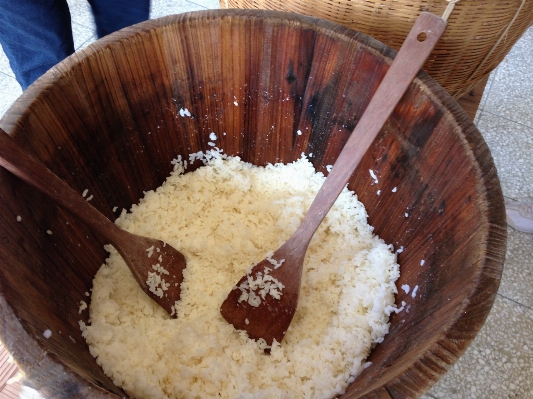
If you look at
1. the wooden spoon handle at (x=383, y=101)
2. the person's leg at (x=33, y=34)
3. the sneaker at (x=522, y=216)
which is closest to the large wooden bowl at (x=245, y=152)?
the wooden spoon handle at (x=383, y=101)

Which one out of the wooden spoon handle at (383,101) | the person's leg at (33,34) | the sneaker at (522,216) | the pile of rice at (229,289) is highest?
the wooden spoon handle at (383,101)

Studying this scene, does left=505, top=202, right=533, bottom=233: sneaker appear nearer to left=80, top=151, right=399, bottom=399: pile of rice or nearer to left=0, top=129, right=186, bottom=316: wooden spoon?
left=80, top=151, right=399, bottom=399: pile of rice

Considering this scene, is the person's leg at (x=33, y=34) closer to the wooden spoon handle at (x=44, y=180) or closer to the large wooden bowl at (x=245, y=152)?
the large wooden bowl at (x=245, y=152)

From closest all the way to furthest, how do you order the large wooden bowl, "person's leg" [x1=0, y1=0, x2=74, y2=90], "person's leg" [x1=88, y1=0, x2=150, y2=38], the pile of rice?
the large wooden bowl → the pile of rice → "person's leg" [x1=0, y1=0, x2=74, y2=90] → "person's leg" [x1=88, y1=0, x2=150, y2=38]

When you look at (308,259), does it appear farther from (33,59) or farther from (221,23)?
(33,59)

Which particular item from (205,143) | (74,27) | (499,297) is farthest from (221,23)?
(74,27)

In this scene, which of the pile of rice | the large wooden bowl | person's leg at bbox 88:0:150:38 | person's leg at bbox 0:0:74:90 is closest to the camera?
the large wooden bowl

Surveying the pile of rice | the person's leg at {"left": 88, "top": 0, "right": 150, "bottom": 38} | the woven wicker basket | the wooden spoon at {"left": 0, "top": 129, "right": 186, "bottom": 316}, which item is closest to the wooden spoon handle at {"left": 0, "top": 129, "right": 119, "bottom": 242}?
the wooden spoon at {"left": 0, "top": 129, "right": 186, "bottom": 316}
